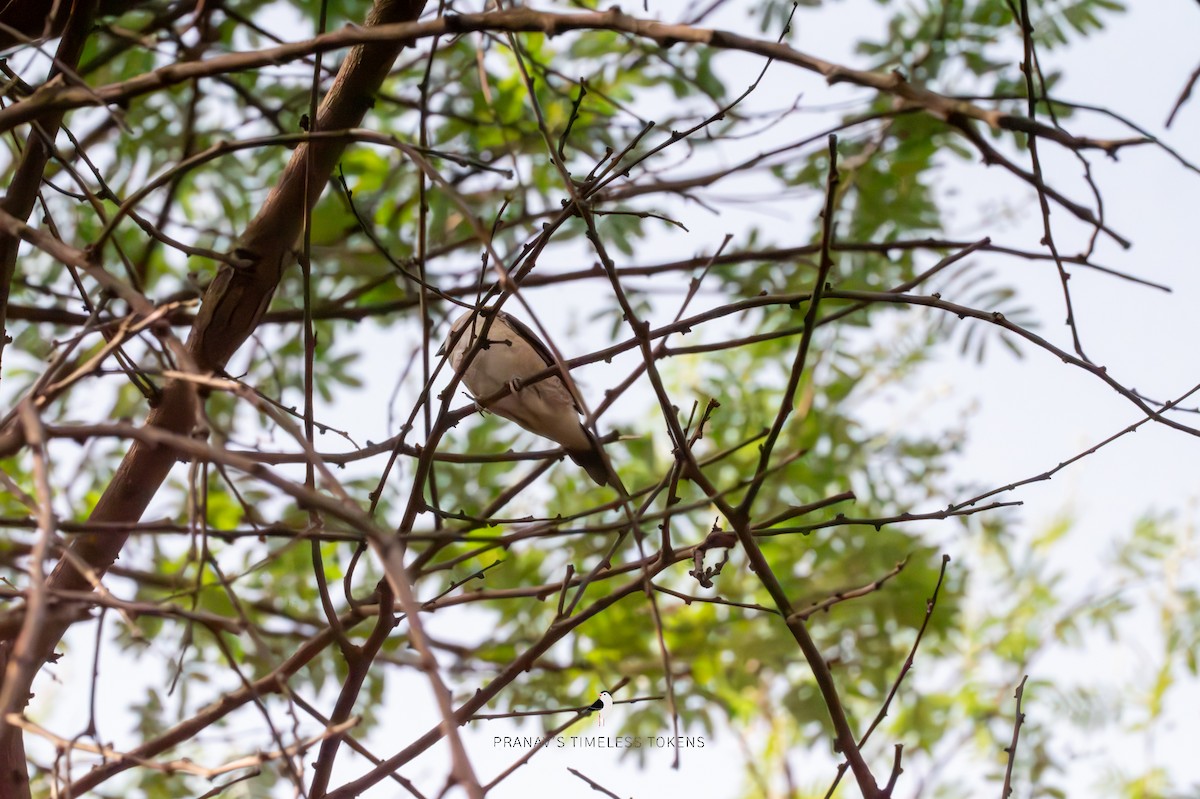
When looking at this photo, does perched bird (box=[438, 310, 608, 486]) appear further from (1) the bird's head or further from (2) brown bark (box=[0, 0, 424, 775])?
(2) brown bark (box=[0, 0, 424, 775])

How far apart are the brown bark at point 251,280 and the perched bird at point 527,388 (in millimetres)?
930

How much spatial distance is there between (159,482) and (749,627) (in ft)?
11.2

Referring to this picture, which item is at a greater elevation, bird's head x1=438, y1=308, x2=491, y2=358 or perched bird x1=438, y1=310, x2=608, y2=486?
perched bird x1=438, y1=310, x2=608, y2=486

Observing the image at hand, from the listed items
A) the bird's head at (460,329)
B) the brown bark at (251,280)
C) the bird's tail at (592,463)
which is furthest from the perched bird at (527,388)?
the brown bark at (251,280)

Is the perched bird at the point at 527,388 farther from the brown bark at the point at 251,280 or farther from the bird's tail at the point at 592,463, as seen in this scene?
the brown bark at the point at 251,280

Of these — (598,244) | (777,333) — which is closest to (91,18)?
(598,244)

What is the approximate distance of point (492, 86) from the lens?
16.3ft

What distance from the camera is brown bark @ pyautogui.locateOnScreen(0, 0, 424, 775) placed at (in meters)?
2.66

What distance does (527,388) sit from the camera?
3.75 metres

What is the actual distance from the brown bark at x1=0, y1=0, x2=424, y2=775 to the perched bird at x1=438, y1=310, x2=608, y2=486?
930mm

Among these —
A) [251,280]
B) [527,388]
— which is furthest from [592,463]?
[251,280]

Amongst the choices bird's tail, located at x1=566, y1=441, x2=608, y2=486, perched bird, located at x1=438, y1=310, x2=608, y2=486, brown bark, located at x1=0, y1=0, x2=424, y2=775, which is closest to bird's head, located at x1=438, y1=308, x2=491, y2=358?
perched bird, located at x1=438, y1=310, x2=608, y2=486

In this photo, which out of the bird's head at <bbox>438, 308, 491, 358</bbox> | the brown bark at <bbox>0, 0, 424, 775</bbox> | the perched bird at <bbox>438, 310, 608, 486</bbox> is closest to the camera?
the bird's head at <bbox>438, 308, 491, 358</bbox>

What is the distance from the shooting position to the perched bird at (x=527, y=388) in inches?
150
